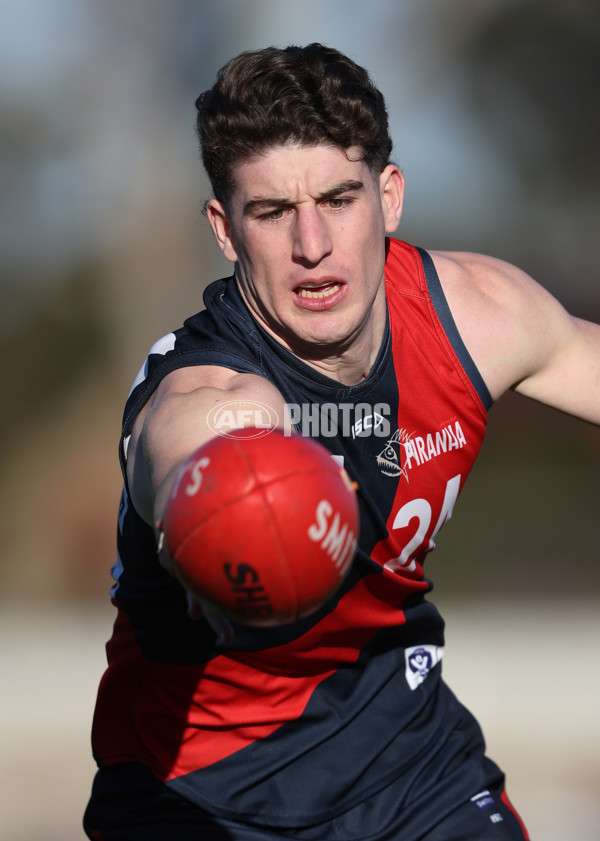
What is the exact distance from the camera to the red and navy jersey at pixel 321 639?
2.31 m

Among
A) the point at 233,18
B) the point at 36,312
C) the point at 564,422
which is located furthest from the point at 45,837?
the point at 233,18

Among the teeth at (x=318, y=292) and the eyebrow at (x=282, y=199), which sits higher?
the eyebrow at (x=282, y=199)

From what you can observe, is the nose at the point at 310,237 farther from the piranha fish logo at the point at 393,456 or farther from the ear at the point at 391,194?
the piranha fish logo at the point at 393,456

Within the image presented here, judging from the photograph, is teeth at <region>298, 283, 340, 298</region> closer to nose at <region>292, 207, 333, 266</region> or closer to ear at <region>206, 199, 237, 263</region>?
nose at <region>292, 207, 333, 266</region>

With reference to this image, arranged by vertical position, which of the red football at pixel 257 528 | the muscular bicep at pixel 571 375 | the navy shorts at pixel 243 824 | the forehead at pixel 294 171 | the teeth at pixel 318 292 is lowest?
the navy shorts at pixel 243 824

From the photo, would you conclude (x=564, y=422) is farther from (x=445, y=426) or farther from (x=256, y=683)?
(x=256, y=683)

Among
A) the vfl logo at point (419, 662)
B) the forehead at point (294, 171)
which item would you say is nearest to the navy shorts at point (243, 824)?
the vfl logo at point (419, 662)

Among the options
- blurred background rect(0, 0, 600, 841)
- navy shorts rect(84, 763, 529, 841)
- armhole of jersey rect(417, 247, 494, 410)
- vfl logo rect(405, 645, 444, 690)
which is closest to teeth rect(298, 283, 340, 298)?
armhole of jersey rect(417, 247, 494, 410)

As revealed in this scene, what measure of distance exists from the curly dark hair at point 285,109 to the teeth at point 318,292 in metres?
0.34

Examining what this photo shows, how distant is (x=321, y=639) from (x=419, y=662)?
44 cm

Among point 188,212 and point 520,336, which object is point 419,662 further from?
point 188,212

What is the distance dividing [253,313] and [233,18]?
15.2 ft

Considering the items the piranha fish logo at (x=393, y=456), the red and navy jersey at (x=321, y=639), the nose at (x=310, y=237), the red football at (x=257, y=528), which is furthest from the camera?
the piranha fish logo at (x=393, y=456)

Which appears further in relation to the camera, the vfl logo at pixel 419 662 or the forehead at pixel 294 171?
the vfl logo at pixel 419 662
